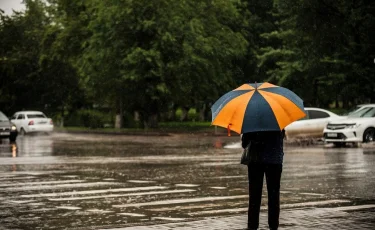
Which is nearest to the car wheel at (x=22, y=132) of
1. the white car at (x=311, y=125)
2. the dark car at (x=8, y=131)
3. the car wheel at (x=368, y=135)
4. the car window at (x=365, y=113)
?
the dark car at (x=8, y=131)

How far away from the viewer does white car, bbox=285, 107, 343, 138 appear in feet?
126

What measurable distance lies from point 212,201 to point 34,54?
68455mm

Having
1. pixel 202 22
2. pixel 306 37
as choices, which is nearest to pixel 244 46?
pixel 202 22

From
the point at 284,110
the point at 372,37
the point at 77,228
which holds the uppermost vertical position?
the point at 372,37

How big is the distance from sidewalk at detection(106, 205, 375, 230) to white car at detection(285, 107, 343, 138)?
2523cm

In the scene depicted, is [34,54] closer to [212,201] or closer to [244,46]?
[244,46]

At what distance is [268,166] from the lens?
34.2 ft

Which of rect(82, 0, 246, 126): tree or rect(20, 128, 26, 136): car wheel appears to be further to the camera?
rect(82, 0, 246, 126): tree

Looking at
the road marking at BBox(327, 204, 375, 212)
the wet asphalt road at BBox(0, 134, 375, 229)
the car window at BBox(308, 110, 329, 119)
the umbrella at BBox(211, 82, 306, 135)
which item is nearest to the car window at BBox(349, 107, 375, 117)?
the car window at BBox(308, 110, 329, 119)

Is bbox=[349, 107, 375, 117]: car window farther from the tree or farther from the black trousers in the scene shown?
the black trousers

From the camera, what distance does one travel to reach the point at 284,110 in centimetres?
1038

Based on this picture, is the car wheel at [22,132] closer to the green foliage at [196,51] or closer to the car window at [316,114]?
the green foliage at [196,51]

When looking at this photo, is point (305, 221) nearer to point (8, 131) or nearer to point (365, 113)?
point (365, 113)

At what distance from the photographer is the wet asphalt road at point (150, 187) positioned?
13.3 m
